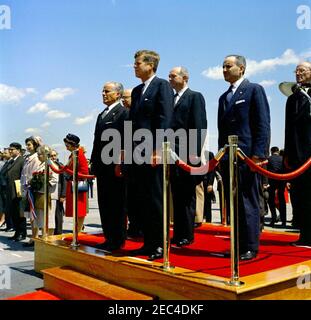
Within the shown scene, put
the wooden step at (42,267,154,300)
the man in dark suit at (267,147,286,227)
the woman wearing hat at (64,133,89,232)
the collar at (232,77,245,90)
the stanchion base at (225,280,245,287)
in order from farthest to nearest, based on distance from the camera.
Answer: the man in dark suit at (267,147,286,227) → the woman wearing hat at (64,133,89,232) → the collar at (232,77,245,90) → the wooden step at (42,267,154,300) → the stanchion base at (225,280,245,287)

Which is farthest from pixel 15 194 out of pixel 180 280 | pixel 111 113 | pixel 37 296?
pixel 180 280

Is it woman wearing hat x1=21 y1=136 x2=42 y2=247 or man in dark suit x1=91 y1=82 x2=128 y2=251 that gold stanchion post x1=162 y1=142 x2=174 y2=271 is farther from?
woman wearing hat x1=21 y1=136 x2=42 y2=247

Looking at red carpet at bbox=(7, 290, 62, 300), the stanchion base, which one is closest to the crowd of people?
red carpet at bbox=(7, 290, 62, 300)

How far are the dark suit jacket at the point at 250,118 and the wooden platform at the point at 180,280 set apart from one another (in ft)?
3.67

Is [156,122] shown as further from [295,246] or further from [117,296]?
[295,246]

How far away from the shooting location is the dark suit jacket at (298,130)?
4648 millimetres

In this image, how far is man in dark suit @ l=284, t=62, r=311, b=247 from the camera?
4645 millimetres

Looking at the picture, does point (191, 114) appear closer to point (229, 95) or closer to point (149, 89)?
point (229, 95)

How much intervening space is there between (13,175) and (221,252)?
536cm

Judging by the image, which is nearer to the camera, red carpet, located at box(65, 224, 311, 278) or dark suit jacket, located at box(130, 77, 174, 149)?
red carpet, located at box(65, 224, 311, 278)

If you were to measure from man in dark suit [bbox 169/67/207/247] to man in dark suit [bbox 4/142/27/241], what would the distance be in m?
3.75

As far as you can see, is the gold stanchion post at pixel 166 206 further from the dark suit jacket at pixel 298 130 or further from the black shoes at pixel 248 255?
the dark suit jacket at pixel 298 130

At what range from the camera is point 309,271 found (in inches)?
138

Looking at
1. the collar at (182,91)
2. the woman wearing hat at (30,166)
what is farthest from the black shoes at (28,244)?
the collar at (182,91)
